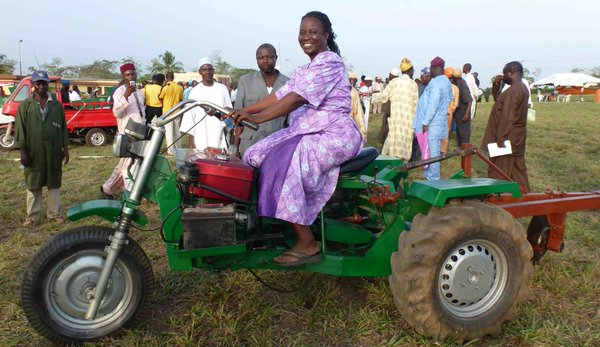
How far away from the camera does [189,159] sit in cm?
310

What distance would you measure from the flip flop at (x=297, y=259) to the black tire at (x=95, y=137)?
1118 cm

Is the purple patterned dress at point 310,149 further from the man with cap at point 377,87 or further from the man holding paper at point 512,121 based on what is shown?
the man with cap at point 377,87

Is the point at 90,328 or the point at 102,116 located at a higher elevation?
the point at 102,116

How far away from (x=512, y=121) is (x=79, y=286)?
5383 millimetres

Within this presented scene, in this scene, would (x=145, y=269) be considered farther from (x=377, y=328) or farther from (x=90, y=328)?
(x=377, y=328)

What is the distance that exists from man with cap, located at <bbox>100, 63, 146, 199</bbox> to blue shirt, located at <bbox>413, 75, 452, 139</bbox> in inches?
167

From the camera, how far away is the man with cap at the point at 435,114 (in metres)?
7.20

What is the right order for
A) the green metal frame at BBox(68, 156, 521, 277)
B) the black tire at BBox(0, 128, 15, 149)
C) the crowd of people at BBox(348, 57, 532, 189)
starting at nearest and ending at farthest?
1. the green metal frame at BBox(68, 156, 521, 277)
2. the crowd of people at BBox(348, 57, 532, 189)
3. the black tire at BBox(0, 128, 15, 149)

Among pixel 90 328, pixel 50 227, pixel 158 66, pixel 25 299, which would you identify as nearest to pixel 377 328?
pixel 90 328

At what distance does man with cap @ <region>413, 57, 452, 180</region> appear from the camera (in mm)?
7199

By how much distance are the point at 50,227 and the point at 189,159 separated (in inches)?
132

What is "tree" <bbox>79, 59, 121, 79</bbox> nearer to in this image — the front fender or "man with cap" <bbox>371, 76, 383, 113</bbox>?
"man with cap" <bbox>371, 76, 383, 113</bbox>

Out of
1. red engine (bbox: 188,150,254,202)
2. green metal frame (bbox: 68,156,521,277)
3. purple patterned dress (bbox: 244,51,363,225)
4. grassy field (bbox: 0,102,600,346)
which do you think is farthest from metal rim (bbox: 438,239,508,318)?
red engine (bbox: 188,150,254,202)

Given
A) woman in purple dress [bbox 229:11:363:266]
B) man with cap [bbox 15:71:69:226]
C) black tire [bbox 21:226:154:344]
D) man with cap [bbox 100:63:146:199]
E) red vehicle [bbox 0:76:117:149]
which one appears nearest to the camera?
black tire [bbox 21:226:154:344]
